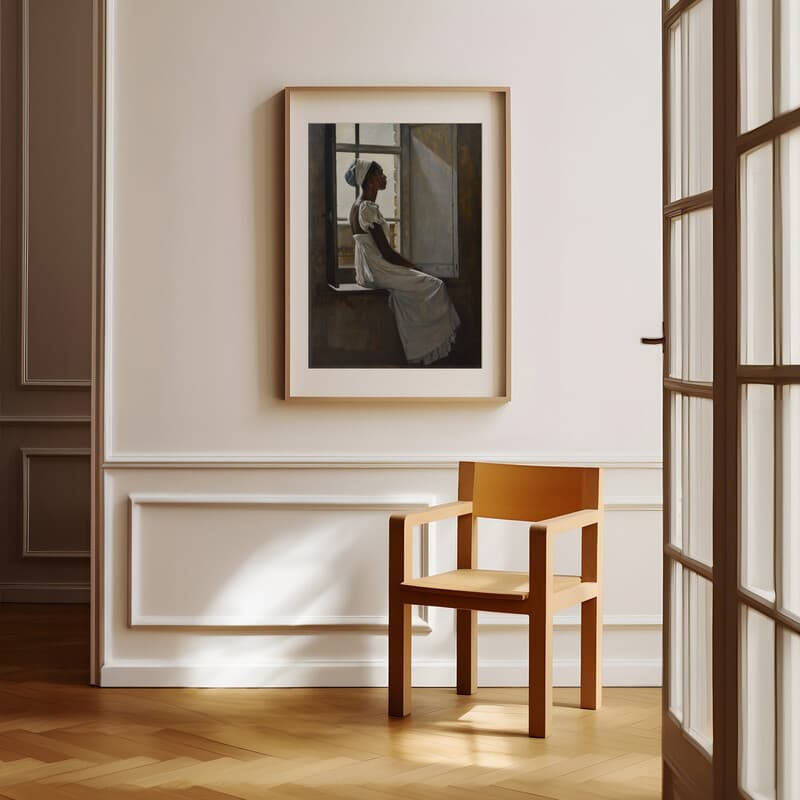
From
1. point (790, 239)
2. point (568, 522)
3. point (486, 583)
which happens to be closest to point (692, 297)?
point (790, 239)

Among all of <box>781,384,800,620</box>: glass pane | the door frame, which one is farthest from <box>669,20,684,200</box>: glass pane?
the door frame

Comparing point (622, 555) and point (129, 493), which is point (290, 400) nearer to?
point (129, 493)

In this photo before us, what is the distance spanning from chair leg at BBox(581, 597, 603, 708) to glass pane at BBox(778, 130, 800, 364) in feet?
5.87

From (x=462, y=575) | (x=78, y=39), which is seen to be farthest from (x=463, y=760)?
(x=78, y=39)

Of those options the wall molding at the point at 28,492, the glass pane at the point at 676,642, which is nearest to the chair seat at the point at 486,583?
the glass pane at the point at 676,642

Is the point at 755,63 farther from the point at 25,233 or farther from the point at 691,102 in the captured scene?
the point at 25,233

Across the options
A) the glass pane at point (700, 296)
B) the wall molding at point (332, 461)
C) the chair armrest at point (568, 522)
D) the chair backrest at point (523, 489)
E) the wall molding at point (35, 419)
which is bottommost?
the chair armrest at point (568, 522)

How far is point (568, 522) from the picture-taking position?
10.5ft

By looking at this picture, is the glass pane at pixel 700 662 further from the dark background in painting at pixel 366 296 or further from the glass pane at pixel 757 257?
the dark background in painting at pixel 366 296

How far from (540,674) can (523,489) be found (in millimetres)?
635

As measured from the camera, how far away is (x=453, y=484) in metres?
3.68

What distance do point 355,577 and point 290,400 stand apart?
0.62 meters

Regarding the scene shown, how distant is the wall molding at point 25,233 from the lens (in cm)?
514

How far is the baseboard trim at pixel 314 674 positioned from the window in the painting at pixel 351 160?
127cm
